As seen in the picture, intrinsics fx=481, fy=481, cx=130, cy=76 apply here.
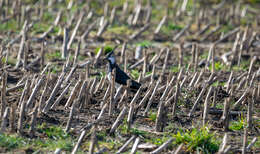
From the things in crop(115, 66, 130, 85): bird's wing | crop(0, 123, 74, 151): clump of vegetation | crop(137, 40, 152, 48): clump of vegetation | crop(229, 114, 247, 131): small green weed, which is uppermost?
crop(137, 40, 152, 48): clump of vegetation

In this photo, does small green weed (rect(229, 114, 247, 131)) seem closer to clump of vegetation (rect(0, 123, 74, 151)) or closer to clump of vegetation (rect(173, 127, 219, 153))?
clump of vegetation (rect(173, 127, 219, 153))

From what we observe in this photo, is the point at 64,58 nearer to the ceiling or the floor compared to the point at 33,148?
nearer to the ceiling

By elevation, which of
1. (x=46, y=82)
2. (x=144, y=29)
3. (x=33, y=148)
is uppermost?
(x=144, y=29)

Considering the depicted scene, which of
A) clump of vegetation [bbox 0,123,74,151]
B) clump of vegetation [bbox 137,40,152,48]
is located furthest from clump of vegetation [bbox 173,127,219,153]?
clump of vegetation [bbox 137,40,152,48]

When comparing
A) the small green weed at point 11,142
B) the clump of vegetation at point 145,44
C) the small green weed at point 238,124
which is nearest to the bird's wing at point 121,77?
the small green weed at point 238,124

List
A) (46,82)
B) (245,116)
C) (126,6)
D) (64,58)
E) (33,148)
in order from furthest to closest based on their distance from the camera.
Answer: (126,6), (64,58), (245,116), (46,82), (33,148)

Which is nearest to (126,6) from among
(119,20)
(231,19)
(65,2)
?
(119,20)

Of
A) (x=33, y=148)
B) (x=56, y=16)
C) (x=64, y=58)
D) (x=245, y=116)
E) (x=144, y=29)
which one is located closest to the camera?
(x=33, y=148)

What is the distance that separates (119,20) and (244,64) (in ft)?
14.5

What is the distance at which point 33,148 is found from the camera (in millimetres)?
5863

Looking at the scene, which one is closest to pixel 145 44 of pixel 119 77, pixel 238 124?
pixel 119 77

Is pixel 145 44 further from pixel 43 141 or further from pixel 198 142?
pixel 43 141

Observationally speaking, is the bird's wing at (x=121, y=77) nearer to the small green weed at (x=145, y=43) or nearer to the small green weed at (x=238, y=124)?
the small green weed at (x=238, y=124)

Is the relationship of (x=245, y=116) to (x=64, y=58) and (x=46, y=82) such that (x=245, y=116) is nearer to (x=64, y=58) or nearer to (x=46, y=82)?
(x=46, y=82)
